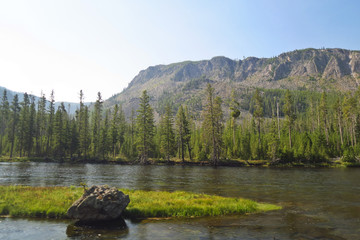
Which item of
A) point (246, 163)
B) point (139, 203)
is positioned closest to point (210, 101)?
point (246, 163)

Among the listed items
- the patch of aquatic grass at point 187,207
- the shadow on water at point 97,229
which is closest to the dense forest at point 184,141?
the patch of aquatic grass at point 187,207

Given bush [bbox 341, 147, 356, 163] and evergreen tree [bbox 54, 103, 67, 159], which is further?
evergreen tree [bbox 54, 103, 67, 159]

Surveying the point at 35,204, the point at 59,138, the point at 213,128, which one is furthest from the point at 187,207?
the point at 59,138

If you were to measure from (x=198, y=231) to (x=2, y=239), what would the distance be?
379 inches

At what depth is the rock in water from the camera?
543 inches

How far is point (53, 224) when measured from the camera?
13.7m

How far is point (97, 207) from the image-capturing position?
13812mm

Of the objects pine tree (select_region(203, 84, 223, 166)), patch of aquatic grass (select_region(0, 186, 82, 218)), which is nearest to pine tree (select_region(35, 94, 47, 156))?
pine tree (select_region(203, 84, 223, 166))

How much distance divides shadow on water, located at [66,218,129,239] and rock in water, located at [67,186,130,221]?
32cm

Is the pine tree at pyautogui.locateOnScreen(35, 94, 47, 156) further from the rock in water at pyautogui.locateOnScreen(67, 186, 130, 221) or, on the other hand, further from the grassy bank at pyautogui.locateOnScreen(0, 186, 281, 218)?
the rock in water at pyautogui.locateOnScreen(67, 186, 130, 221)

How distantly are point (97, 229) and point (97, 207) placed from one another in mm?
1227

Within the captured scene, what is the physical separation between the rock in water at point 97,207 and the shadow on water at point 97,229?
320mm

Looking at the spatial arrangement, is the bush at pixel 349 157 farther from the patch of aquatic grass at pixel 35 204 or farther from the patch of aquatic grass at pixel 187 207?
the patch of aquatic grass at pixel 35 204

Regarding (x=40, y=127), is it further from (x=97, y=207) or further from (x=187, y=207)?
(x=187, y=207)
